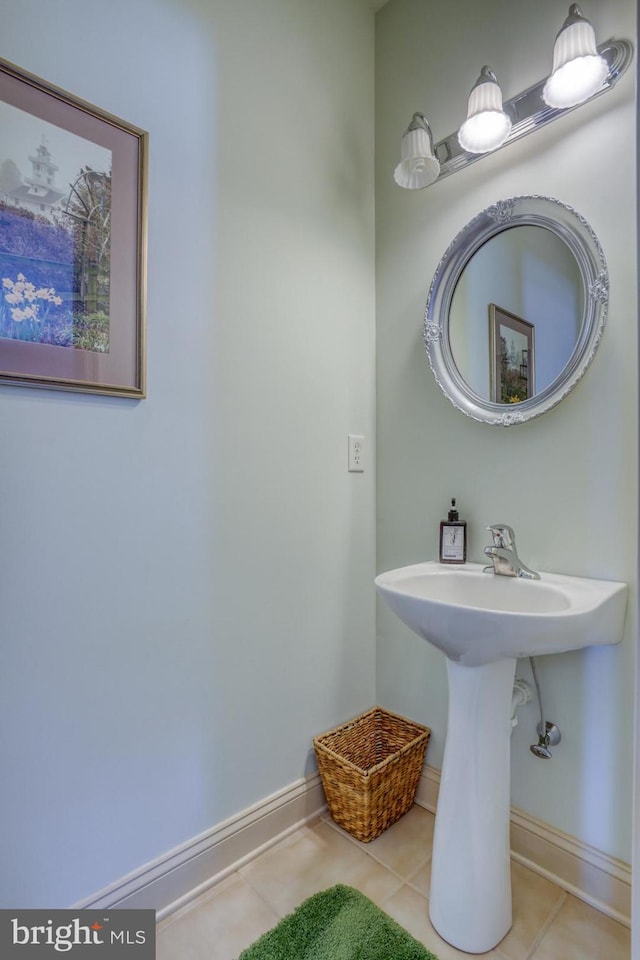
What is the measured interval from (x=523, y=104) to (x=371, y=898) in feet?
6.66

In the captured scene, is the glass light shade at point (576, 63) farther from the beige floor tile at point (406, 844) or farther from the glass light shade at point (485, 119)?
the beige floor tile at point (406, 844)

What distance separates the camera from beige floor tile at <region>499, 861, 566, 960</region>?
1024mm

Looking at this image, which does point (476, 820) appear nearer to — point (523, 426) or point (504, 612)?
point (504, 612)

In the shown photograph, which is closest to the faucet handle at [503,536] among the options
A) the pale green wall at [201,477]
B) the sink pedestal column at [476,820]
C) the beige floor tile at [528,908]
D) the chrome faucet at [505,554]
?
the chrome faucet at [505,554]

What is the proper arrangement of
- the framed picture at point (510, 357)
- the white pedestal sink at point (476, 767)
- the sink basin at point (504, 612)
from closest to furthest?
1. the sink basin at point (504, 612)
2. the white pedestal sink at point (476, 767)
3. the framed picture at point (510, 357)

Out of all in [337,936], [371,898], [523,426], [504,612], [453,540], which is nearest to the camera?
[504,612]

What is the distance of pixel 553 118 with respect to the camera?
3.86 feet

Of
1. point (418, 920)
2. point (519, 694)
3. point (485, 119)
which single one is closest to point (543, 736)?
point (519, 694)

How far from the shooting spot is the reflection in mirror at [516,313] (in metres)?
1.17

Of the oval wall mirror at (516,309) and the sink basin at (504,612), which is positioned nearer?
the sink basin at (504,612)

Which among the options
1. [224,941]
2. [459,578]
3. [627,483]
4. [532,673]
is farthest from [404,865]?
[627,483]

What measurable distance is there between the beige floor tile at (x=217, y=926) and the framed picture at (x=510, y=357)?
140 cm

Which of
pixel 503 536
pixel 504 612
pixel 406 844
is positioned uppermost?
pixel 503 536

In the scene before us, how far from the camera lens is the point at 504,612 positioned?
87 centimetres
